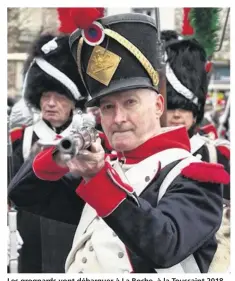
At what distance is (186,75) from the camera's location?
106 inches

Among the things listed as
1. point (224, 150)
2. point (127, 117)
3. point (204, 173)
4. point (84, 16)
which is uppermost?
point (84, 16)

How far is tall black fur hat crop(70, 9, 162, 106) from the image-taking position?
152 cm

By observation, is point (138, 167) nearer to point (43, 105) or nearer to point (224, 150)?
point (43, 105)

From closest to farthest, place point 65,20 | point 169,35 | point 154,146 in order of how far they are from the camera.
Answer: point 154,146, point 65,20, point 169,35

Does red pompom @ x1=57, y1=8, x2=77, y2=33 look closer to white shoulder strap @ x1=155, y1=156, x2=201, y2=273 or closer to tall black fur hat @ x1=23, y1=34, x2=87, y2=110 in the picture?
tall black fur hat @ x1=23, y1=34, x2=87, y2=110

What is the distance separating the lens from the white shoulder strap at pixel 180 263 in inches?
58.7

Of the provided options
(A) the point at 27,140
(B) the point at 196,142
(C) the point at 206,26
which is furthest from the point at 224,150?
(A) the point at 27,140

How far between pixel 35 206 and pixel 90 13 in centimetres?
56

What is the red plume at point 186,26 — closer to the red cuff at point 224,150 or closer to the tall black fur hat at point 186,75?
the tall black fur hat at point 186,75

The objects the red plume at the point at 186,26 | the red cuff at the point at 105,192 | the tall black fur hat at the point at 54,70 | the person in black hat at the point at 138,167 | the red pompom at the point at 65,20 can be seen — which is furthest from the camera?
the red plume at the point at 186,26

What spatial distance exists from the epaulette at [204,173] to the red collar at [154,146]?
0.37 ft

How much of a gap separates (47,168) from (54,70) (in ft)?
3.83

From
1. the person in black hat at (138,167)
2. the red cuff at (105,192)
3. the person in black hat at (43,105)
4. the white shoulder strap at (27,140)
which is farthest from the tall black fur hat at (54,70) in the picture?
the red cuff at (105,192)
